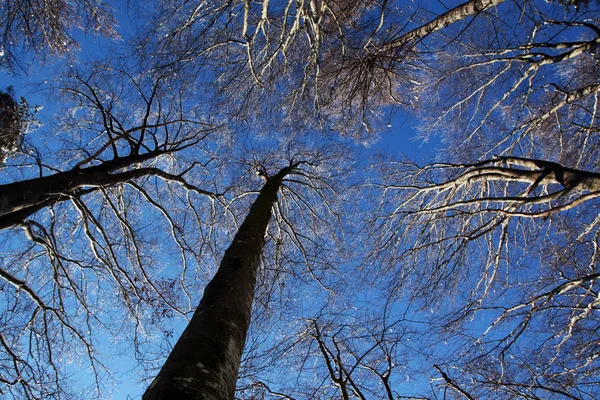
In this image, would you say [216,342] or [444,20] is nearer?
[216,342]

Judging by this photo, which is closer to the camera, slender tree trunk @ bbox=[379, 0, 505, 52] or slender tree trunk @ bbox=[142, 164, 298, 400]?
slender tree trunk @ bbox=[142, 164, 298, 400]

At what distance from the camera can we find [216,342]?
217 cm

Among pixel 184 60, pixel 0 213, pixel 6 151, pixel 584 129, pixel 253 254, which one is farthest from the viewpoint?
pixel 6 151

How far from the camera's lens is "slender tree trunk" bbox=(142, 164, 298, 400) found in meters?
1.73

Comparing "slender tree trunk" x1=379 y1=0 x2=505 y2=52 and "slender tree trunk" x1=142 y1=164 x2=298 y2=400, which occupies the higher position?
"slender tree trunk" x1=379 y1=0 x2=505 y2=52

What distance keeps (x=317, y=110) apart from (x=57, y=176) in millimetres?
4012

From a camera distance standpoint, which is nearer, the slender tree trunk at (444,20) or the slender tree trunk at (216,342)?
the slender tree trunk at (216,342)

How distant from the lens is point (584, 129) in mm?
4488

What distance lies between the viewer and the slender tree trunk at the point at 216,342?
1.73 metres

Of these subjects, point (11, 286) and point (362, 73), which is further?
point (362, 73)

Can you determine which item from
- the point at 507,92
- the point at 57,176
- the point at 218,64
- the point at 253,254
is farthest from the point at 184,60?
the point at 507,92

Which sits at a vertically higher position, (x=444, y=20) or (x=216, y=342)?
(x=444, y=20)

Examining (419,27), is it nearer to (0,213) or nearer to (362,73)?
(362,73)

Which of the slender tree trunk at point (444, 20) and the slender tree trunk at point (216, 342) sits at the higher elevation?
the slender tree trunk at point (444, 20)
